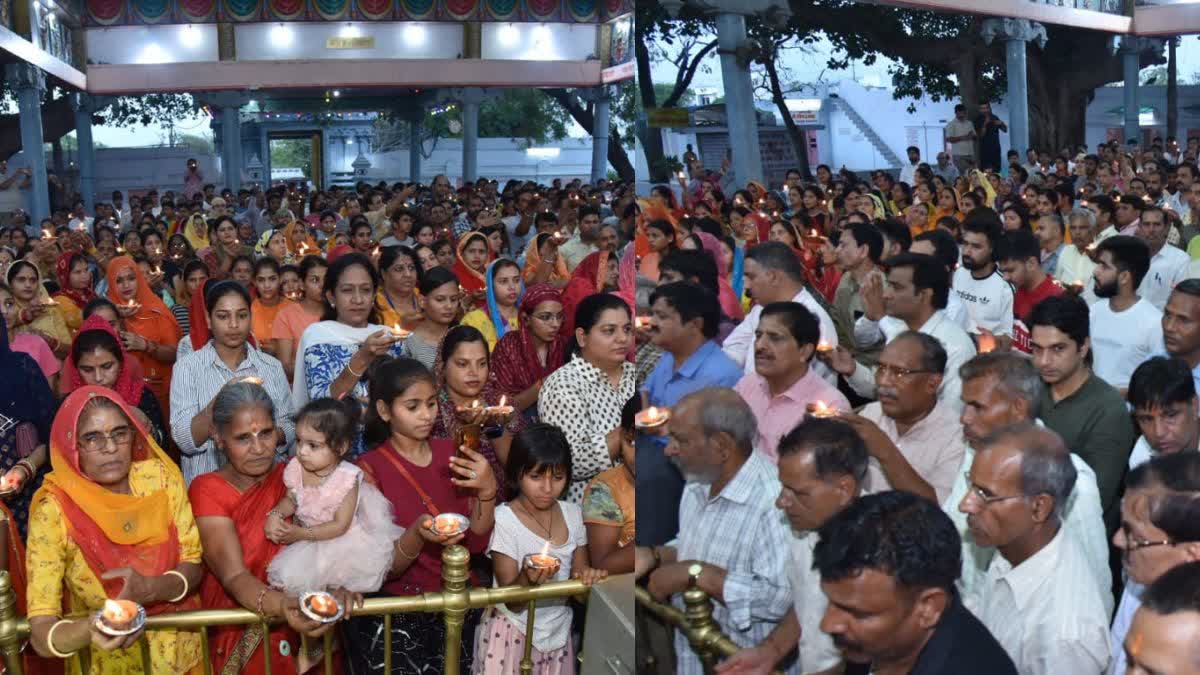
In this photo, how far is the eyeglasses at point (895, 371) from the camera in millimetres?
1096

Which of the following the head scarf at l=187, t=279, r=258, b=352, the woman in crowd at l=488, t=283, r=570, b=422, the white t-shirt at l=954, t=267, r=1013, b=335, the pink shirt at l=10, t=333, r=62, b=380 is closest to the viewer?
the white t-shirt at l=954, t=267, r=1013, b=335

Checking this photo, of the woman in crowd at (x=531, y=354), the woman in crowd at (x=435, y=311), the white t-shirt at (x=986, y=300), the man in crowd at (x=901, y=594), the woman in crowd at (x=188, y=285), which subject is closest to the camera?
the man in crowd at (x=901, y=594)

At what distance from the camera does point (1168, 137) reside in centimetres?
182

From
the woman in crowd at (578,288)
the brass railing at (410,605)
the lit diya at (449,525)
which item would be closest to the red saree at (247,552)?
the brass railing at (410,605)

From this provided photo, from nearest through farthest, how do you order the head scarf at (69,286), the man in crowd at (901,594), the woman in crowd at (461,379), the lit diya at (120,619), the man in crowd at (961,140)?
the man in crowd at (901,594), the lit diya at (120,619), the man in crowd at (961,140), the woman in crowd at (461,379), the head scarf at (69,286)

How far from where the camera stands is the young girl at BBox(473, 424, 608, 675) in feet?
7.63

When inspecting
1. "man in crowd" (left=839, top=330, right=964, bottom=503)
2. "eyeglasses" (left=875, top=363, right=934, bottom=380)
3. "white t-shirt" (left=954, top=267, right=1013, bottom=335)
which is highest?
"white t-shirt" (left=954, top=267, right=1013, bottom=335)

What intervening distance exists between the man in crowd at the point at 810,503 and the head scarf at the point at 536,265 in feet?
11.5

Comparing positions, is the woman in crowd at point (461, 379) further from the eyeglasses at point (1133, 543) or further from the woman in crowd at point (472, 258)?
the woman in crowd at point (472, 258)

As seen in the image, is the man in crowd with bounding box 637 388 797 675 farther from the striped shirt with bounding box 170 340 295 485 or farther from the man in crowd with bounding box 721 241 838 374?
the striped shirt with bounding box 170 340 295 485

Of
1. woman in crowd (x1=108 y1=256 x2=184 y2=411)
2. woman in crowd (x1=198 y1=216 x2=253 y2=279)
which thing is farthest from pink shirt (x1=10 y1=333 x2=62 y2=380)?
woman in crowd (x1=198 y1=216 x2=253 y2=279)

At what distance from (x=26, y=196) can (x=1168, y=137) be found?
14.0m

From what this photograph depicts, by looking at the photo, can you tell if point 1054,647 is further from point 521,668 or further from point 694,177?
point 521,668

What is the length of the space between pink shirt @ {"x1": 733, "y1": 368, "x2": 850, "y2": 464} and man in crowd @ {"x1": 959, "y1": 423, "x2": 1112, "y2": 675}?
14 centimetres
